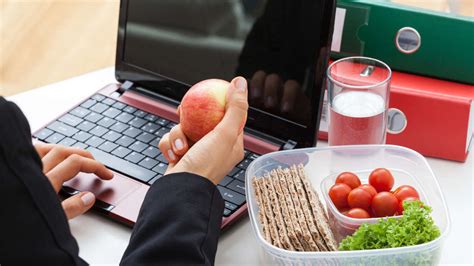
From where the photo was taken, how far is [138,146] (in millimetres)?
1092

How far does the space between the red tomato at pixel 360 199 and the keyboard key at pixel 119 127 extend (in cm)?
39

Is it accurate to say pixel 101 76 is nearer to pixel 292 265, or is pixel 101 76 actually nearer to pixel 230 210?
pixel 230 210

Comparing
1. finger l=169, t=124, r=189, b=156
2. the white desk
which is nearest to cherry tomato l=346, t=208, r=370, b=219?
the white desk

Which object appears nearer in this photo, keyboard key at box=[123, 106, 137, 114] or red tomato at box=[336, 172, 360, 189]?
red tomato at box=[336, 172, 360, 189]

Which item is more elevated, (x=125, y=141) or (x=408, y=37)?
(x=408, y=37)

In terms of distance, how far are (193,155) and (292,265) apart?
0.17m

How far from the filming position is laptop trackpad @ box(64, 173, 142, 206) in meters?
1.00

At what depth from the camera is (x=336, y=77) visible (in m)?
1.04

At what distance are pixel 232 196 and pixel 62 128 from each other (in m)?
0.33

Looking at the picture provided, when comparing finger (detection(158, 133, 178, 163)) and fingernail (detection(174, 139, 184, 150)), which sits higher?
fingernail (detection(174, 139, 184, 150))

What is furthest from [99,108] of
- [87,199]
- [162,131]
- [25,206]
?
[25,206]

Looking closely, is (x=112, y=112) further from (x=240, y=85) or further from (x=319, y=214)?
(x=319, y=214)

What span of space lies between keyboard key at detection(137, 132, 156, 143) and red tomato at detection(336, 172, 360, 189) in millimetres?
303

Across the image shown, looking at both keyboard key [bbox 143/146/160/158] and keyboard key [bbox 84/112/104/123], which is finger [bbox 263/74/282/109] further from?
keyboard key [bbox 84/112/104/123]
